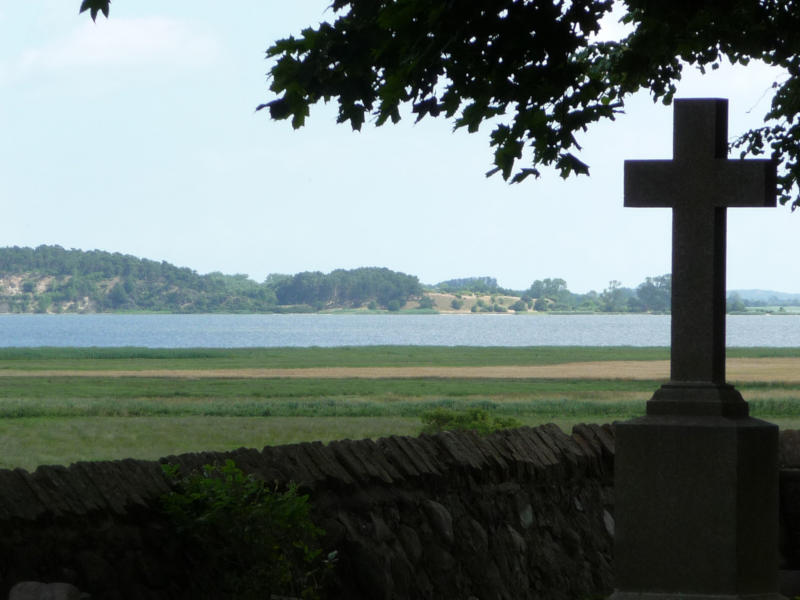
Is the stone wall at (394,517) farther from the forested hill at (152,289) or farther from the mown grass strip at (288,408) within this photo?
the forested hill at (152,289)

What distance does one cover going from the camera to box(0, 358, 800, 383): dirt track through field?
179 feet

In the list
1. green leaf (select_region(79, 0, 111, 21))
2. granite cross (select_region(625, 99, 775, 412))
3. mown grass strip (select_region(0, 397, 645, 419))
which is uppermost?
green leaf (select_region(79, 0, 111, 21))

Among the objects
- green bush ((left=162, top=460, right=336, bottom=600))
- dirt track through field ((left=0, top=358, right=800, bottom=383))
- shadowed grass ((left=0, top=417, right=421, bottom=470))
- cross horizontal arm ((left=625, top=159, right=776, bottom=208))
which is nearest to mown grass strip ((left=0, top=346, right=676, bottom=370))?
dirt track through field ((left=0, top=358, right=800, bottom=383))

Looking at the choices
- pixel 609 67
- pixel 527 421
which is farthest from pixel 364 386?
pixel 609 67

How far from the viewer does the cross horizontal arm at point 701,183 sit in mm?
5867

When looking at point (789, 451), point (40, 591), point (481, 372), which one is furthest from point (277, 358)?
point (40, 591)

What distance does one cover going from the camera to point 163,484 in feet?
16.5

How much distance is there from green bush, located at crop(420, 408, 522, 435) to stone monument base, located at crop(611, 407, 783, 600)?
26.8 feet

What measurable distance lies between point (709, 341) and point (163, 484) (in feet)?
9.39

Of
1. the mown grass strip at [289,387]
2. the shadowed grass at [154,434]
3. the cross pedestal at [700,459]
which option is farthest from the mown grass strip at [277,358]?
the cross pedestal at [700,459]

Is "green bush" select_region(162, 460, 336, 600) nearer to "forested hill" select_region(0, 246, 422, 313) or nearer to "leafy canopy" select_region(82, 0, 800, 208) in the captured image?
"leafy canopy" select_region(82, 0, 800, 208)

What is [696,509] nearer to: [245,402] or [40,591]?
[40,591]

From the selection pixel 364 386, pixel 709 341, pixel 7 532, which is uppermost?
A: pixel 709 341

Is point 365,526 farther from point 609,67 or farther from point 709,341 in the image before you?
point 609,67
